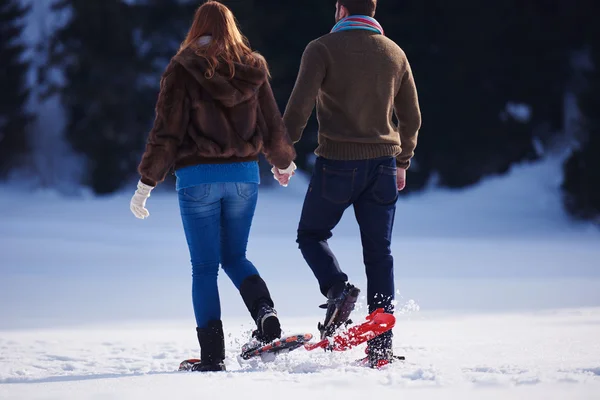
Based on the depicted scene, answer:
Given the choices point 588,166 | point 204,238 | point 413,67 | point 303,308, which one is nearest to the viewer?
point 204,238

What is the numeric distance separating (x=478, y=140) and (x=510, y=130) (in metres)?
0.70

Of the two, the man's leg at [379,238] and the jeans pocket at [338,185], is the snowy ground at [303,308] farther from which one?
the jeans pocket at [338,185]

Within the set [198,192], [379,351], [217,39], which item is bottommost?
[379,351]

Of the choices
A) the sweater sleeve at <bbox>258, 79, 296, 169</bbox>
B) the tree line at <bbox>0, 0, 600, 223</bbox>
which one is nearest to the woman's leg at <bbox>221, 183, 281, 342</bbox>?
the sweater sleeve at <bbox>258, 79, 296, 169</bbox>

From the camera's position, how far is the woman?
11.7ft

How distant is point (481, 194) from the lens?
17016mm

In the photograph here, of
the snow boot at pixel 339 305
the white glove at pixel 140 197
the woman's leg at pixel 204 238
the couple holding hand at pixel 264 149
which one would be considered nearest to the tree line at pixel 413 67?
the couple holding hand at pixel 264 149

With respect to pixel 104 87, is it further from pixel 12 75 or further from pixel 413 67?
pixel 413 67

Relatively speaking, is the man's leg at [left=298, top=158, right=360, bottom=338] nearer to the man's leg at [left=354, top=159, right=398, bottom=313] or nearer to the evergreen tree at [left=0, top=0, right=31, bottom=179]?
the man's leg at [left=354, top=159, right=398, bottom=313]

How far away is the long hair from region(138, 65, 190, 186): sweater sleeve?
0.14m

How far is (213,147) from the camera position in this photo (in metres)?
3.60

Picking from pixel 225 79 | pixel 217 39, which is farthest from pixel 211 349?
pixel 217 39

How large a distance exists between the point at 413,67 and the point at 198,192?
594 inches

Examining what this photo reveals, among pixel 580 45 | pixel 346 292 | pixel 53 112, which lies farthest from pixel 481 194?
pixel 346 292
